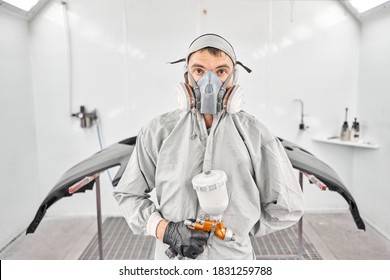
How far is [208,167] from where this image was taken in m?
0.78

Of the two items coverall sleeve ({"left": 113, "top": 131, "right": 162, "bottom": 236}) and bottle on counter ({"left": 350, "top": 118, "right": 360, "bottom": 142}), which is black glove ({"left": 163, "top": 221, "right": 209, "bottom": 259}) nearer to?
coverall sleeve ({"left": 113, "top": 131, "right": 162, "bottom": 236})

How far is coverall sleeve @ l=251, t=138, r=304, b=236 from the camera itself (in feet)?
2.62

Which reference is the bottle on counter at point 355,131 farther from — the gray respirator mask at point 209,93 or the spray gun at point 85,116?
the spray gun at point 85,116

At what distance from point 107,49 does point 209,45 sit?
1.54 meters

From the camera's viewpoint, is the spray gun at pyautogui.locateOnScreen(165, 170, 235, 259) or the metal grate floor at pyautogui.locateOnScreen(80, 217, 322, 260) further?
the metal grate floor at pyautogui.locateOnScreen(80, 217, 322, 260)

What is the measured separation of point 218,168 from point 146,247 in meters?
1.47

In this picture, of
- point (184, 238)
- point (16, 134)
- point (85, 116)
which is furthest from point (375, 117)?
point (16, 134)

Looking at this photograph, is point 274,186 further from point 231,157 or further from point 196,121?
point 196,121

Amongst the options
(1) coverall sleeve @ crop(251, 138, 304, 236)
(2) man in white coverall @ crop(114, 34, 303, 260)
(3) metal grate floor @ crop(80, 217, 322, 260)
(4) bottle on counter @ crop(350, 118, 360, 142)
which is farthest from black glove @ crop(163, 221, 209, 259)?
(4) bottle on counter @ crop(350, 118, 360, 142)

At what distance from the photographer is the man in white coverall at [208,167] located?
780mm

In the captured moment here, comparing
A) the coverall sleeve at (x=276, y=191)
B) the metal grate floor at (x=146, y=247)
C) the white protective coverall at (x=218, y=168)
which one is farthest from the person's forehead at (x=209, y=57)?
the metal grate floor at (x=146, y=247)

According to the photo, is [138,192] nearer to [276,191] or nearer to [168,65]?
[276,191]

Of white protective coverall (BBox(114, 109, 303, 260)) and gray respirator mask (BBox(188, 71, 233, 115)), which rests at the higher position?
gray respirator mask (BBox(188, 71, 233, 115))

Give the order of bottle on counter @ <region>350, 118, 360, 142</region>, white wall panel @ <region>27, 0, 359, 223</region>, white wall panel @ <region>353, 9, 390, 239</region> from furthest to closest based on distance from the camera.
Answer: bottle on counter @ <region>350, 118, 360, 142</region> → white wall panel @ <region>27, 0, 359, 223</region> → white wall panel @ <region>353, 9, 390, 239</region>
